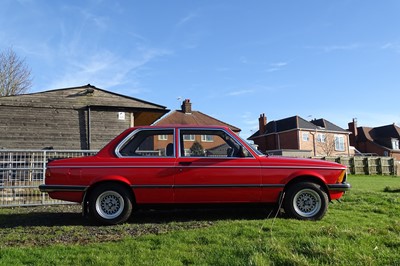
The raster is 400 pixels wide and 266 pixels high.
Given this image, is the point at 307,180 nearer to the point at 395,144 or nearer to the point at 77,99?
the point at 77,99

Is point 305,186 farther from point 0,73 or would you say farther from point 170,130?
point 0,73

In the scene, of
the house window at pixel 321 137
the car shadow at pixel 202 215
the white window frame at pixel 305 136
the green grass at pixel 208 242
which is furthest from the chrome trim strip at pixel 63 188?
the house window at pixel 321 137

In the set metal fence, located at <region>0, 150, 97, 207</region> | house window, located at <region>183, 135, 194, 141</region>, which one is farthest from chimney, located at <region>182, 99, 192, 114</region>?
house window, located at <region>183, 135, 194, 141</region>

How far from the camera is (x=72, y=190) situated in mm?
6184

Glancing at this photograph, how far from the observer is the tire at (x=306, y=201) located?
20.5ft

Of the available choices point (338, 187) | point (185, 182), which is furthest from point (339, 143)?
point (185, 182)

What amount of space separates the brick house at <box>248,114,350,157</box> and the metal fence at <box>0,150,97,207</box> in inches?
1661

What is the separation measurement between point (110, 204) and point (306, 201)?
340 cm

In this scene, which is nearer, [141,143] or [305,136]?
[141,143]

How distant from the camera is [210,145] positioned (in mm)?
6844

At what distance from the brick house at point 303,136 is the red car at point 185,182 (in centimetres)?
4369

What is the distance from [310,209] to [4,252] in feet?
15.5

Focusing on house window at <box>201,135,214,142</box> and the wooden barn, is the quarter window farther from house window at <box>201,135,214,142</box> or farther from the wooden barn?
the wooden barn

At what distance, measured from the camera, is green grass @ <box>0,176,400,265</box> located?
13.2 ft
